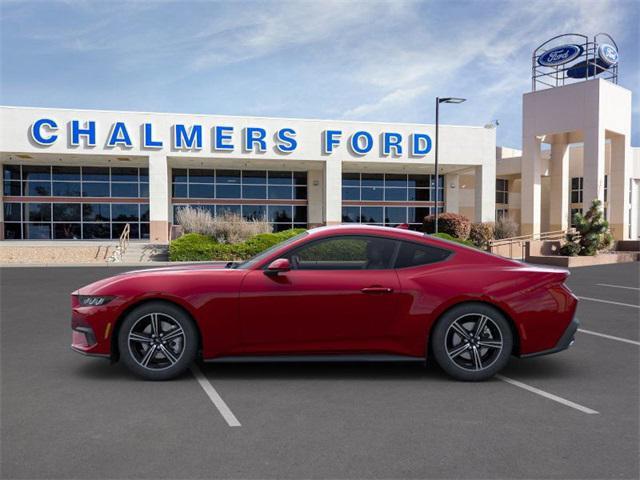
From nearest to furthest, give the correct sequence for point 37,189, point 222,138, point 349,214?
point 222,138
point 37,189
point 349,214

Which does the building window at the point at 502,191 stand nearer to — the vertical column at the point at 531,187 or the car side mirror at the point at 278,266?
the vertical column at the point at 531,187

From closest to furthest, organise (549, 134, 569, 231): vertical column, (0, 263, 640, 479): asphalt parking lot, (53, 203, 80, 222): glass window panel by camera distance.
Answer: (0, 263, 640, 479): asphalt parking lot → (53, 203, 80, 222): glass window panel → (549, 134, 569, 231): vertical column

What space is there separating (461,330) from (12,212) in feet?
106

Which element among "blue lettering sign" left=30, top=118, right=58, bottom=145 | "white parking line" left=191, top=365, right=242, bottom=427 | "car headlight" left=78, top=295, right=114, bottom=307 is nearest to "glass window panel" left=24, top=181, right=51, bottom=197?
"blue lettering sign" left=30, top=118, right=58, bottom=145

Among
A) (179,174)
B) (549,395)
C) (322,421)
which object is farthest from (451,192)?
(322,421)

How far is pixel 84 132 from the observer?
89.3ft

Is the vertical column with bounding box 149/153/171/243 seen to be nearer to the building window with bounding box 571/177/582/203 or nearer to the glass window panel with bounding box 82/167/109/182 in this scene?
the glass window panel with bounding box 82/167/109/182

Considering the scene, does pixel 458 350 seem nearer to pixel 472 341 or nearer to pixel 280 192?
pixel 472 341

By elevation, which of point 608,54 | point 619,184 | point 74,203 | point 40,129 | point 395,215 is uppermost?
point 608,54

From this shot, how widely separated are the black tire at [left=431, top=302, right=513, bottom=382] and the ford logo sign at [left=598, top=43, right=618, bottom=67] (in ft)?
101

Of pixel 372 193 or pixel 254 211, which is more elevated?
pixel 372 193

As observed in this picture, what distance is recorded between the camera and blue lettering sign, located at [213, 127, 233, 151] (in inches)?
1123

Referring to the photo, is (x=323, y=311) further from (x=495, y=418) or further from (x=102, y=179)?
(x=102, y=179)

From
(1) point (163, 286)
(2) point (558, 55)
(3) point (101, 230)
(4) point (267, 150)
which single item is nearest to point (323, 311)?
(1) point (163, 286)
